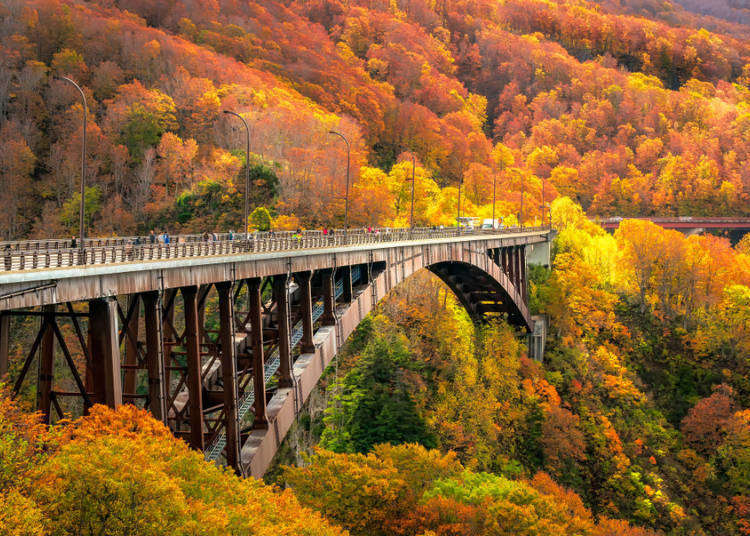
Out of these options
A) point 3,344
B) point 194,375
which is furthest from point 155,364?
point 3,344

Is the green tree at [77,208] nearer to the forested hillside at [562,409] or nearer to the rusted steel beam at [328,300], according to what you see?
Result: the forested hillside at [562,409]

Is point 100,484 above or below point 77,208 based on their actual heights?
below

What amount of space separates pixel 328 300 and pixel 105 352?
55.1ft

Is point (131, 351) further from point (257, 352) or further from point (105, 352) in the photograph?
point (105, 352)

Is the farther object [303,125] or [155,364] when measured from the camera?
[303,125]

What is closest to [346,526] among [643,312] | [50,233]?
[50,233]

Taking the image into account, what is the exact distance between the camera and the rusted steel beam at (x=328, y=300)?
33875mm

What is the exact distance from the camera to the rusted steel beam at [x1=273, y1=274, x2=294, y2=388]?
28.2m

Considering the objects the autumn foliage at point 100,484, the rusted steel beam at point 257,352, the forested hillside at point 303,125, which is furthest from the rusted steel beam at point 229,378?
the forested hillside at point 303,125

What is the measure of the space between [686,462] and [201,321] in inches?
1807

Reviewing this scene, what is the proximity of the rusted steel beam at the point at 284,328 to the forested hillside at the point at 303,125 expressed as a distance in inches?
1425

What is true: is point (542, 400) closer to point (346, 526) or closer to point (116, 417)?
point (346, 526)

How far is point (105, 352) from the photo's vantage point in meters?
18.0

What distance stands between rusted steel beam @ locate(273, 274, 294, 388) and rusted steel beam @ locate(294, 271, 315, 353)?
202 centimetres
